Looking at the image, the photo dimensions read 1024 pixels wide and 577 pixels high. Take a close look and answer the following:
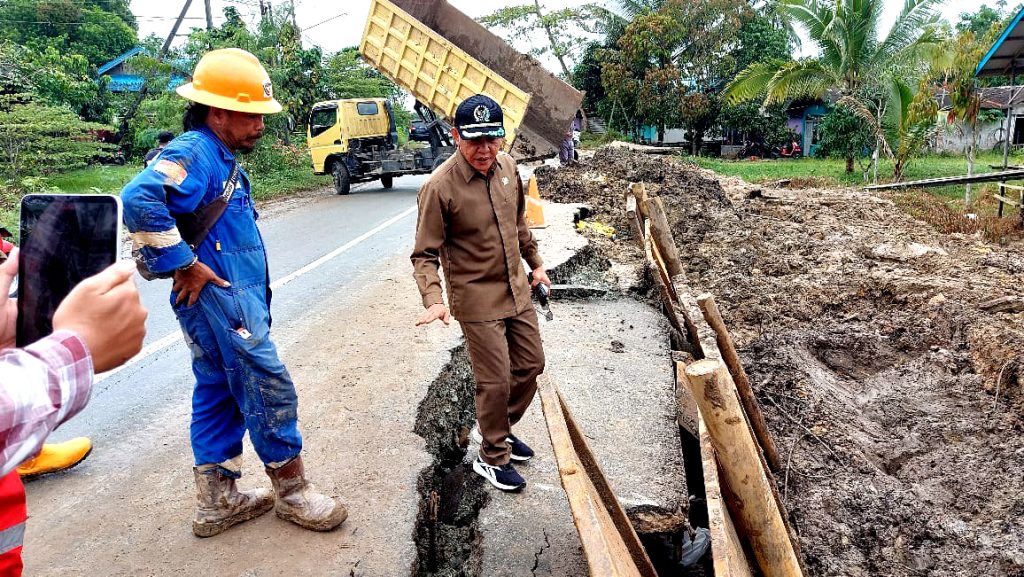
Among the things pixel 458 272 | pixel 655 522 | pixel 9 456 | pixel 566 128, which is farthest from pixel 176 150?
pixel 566 128

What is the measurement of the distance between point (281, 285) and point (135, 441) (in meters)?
3.53

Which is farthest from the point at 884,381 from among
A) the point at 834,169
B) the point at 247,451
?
the point at 834,169

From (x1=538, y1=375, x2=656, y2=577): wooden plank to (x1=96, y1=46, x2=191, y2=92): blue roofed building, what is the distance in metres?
17.0

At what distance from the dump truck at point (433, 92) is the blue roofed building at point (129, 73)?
4340 mm

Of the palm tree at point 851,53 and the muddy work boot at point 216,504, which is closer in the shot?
the muddy work boot at point 216,504

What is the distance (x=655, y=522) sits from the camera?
308cm

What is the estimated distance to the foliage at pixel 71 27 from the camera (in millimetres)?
28062

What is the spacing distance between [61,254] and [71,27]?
3639 cm

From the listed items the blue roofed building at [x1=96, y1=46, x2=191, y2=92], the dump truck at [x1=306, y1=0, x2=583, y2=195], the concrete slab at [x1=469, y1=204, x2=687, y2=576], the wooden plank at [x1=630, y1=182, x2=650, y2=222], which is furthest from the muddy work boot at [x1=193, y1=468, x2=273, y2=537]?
the blue roofed building at [x1=96, y1=46, x2=191, y2=92]

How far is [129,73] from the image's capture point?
3067cm

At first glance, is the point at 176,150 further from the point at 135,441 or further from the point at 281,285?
the point at 281,285

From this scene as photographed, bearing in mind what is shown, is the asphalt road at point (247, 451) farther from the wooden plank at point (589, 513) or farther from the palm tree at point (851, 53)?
the palm tree at point (851, 53)

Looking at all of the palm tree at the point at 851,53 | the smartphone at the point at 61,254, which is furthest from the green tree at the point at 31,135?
the palm tree at the point at 851,53

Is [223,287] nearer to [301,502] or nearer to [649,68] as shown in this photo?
[301,502]
